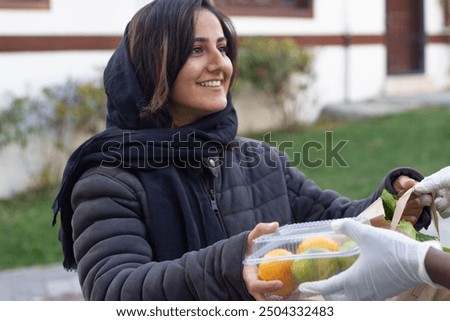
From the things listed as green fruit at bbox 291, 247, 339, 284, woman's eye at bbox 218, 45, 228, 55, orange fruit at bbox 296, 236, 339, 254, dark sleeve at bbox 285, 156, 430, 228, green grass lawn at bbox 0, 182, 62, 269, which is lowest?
green grass lawn at bbox 0, 182, 62, 269

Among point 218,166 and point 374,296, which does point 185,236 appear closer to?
point 218,166

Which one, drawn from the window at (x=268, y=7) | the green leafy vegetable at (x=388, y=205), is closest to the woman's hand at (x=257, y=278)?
the green leafy vegetable at (x=388, y=205)

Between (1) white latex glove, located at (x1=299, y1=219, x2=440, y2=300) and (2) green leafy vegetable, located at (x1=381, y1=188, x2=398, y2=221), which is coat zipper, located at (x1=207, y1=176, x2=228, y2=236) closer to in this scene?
(2) green leafy vegetable, located at (x1=381, y1=188, x2=398, y2=221)

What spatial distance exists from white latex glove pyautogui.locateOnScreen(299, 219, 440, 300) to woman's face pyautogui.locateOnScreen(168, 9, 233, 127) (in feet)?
2.64

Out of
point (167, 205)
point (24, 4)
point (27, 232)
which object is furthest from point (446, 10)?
point (167, 205)

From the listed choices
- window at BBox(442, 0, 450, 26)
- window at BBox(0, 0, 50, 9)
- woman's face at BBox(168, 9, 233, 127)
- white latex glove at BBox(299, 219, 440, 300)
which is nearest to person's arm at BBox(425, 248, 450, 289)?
white latex glove at BBox(299, 219, 440, 300)

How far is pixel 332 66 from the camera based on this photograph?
1280cm

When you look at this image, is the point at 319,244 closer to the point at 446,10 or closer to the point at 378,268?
the point at 378,268

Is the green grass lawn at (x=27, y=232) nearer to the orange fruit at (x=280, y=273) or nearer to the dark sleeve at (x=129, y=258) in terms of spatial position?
the dark sleeve at (x=129, y=258)

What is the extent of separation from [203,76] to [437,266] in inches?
40.5

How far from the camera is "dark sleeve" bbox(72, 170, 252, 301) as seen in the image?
73.3 inches

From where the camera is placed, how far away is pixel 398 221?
2004 mm

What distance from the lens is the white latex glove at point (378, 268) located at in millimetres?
1619

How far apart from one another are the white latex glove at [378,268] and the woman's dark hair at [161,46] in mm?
821
